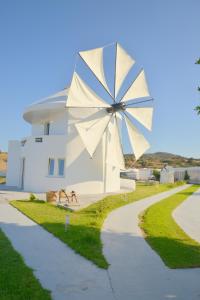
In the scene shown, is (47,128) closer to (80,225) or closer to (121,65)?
(121,65)

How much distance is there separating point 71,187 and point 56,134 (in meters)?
4.64

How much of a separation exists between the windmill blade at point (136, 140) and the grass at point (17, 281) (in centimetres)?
1814

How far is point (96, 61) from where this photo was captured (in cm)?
2356

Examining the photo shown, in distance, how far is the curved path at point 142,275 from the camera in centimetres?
596

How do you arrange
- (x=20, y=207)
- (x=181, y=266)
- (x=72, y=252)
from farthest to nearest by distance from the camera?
(x=20, y=207) → (x=72, y=252) → (x=181, y=266)

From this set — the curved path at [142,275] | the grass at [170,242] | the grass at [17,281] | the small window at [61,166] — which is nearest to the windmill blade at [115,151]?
the small window at [61,166]

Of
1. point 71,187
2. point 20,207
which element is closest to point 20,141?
point 71,187

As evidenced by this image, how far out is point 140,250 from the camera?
9188mm

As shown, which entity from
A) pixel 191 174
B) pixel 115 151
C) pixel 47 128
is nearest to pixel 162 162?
pixel 191 174

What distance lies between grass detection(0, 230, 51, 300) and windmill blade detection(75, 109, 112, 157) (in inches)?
575

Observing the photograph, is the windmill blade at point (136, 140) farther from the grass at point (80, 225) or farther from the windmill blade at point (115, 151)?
the grass at point (80, 225)

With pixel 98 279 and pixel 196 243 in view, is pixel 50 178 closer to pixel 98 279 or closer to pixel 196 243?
pixel 196 243

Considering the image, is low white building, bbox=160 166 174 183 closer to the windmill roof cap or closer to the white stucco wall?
the white stucco wall

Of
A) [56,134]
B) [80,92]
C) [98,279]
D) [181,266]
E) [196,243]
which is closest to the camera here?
[98,279]
